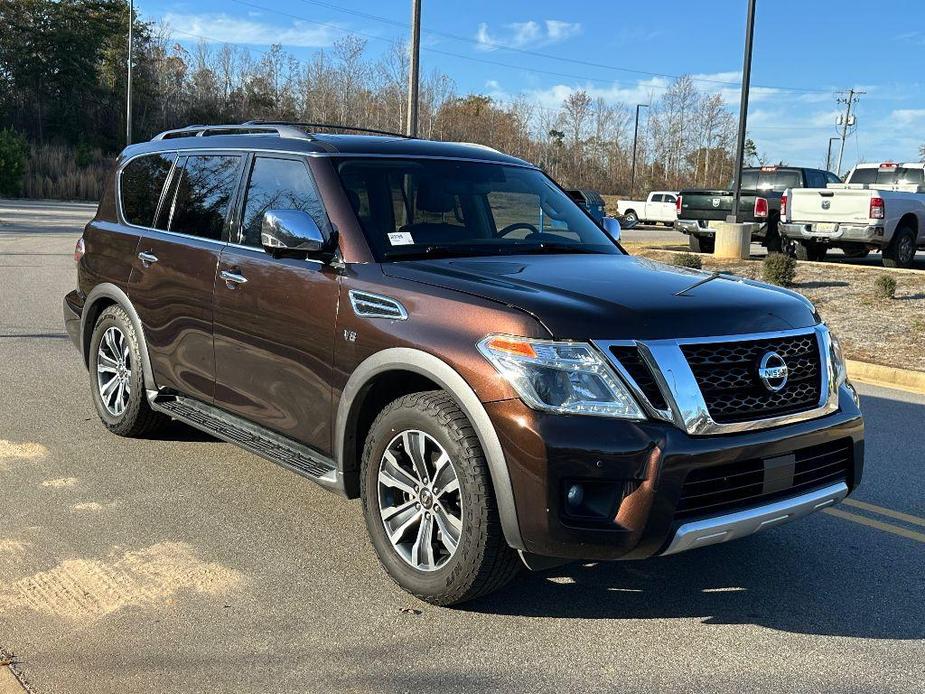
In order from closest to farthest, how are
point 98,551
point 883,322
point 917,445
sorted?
point 98,551
point 917,445
point 883,322

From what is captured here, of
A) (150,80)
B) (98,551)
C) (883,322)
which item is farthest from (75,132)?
(98,551)

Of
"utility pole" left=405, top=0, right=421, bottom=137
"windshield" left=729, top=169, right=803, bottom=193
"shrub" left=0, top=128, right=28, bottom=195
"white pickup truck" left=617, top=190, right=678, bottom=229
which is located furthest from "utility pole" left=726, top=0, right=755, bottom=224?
"shrub" left=0, top=128, right=28, bottom=195

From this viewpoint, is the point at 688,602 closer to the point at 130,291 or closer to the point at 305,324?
the point at 305,324

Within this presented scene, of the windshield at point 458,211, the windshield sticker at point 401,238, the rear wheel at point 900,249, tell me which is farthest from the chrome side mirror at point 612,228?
the rear wheel at point 900,249

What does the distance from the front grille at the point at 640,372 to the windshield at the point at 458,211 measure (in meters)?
1.31

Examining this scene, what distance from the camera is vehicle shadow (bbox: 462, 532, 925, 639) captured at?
3.86 m

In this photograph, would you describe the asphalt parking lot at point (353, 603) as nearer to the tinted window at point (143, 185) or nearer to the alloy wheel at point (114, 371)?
the alloy wheel at point (114, 371)

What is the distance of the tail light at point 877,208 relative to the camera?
17.2 metres

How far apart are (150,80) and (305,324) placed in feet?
243

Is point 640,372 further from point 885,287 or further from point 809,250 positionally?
point 809,250

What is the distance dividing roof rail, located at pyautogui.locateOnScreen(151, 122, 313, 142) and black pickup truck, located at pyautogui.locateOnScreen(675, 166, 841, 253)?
16158 millimetres

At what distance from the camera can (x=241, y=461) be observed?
579cm

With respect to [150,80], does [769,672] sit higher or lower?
lower

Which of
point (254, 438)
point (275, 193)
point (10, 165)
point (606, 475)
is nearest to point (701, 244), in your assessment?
point (275, 193)
